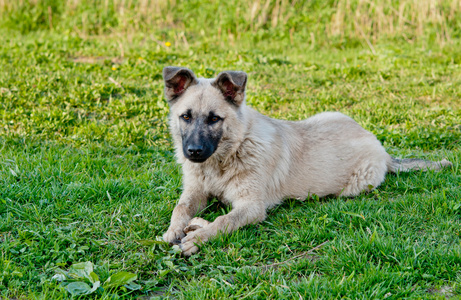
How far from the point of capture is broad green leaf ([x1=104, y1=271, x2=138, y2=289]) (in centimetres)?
294

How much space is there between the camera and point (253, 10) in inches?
436

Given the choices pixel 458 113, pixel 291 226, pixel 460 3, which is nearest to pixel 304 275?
pixel 291 226

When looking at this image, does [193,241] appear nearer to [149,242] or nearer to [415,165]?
[149,242]

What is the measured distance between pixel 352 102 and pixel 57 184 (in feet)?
16.6

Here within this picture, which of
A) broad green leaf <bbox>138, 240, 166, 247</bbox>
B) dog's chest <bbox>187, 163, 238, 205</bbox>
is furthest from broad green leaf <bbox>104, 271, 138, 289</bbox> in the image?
dog's chest <bbox>187, 163, 238, 205</bbox>

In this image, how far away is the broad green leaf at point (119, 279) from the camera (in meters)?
2.94

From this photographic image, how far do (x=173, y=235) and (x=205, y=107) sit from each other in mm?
1247

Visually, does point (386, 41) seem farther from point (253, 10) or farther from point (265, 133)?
point (265, 133)

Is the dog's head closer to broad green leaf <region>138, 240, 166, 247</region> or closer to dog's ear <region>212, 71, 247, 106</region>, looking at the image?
dog's ear <region>212, 71, 247, 106</region>

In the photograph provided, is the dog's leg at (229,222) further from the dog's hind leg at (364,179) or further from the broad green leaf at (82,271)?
the dog's hind leg at (364,179)

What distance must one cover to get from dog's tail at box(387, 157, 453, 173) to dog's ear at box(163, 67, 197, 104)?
7.95 ft

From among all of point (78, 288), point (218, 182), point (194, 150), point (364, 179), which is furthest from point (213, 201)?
point (78, 288)

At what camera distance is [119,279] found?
299 cm

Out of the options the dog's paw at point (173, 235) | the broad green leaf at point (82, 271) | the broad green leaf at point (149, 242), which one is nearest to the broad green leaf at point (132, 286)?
the broad green leaf at point (82, 271)
